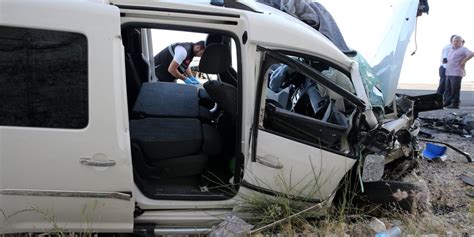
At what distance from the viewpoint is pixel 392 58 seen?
354 cm

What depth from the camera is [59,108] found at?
2.45 metres

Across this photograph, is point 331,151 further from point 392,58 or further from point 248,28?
point 392,58

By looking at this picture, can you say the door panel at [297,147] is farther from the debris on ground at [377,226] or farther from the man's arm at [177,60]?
the man's arm at [177,60]

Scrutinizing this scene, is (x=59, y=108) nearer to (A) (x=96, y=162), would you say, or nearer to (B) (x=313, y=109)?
(A) (x=96, y=162)

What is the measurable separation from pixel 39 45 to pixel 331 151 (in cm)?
198

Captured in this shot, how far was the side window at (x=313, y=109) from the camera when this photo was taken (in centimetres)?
282

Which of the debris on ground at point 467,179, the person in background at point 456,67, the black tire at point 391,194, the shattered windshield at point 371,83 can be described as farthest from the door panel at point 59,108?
the person in background at point 456,67

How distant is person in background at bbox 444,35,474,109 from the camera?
384 inches

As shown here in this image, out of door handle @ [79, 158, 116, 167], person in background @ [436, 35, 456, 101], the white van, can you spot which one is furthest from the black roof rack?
person in background @ [436, 35, 456, 101]

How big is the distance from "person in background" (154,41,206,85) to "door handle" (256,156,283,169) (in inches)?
109

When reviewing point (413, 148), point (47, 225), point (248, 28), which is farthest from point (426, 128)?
point (47, 225)

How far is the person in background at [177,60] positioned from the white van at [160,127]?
1.84 meters

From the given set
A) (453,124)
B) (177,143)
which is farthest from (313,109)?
(453,124)

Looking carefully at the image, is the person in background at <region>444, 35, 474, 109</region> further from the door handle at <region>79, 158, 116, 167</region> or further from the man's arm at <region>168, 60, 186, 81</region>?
the door handle at <region>79, 158, 116, 167</region>
